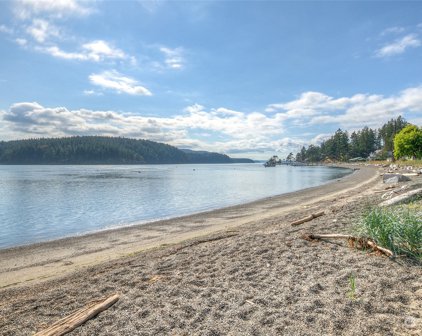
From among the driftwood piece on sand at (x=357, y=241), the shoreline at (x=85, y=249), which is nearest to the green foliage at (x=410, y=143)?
the shoreline at (x=85, y=249)

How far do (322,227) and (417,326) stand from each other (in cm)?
637

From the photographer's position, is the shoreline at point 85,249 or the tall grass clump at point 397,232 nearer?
the tall grass clump at point 397,232

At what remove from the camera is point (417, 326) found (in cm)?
452

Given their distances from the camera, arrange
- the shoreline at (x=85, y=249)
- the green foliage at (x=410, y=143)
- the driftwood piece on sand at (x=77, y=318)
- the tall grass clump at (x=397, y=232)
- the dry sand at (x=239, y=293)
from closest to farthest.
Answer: the dry sand at (x=239, y=293) → the driftwood piece on sand at (x=77, y=318) → the tall grass clump at (x=397, y=232) → the shoreline at (x=85, y=249) → the green foliage at (x=410, y=143)

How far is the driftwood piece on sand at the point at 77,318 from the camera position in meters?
4.94

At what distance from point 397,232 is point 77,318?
7.13 m

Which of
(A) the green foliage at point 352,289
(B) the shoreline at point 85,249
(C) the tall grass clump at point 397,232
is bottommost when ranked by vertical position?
(B) the shoreline at point 85,249

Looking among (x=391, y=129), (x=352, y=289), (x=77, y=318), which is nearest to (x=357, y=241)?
(x=352, y=289)

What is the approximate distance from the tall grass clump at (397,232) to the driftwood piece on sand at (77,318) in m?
6.21

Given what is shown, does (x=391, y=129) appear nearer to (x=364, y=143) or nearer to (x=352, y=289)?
(x=364, y=143)

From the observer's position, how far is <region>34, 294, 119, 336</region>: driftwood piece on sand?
4.94 m

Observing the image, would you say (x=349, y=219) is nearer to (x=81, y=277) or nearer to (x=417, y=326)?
(x=417, y=326)

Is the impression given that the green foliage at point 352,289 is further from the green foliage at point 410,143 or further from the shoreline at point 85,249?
the green foliage at point 410,143

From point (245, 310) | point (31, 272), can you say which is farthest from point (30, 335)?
point (31, 272)
